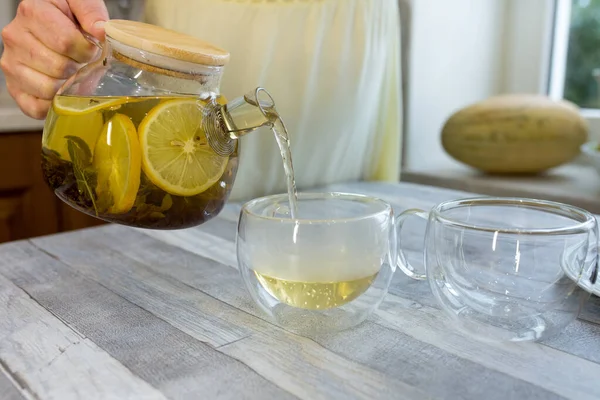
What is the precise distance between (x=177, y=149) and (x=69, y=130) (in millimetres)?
83

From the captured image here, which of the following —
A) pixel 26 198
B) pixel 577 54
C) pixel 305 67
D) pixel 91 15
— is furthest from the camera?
pixel 577 54

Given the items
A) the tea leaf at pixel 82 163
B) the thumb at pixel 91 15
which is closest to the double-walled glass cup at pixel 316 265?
the tea leaf at pixel 82 163

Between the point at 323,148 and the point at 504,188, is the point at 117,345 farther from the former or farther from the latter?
the point at 504,188

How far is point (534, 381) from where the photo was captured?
34 cm

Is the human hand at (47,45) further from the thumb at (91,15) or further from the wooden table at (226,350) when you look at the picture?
the wooden table at (226,350)

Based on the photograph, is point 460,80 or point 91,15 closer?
point 91,15

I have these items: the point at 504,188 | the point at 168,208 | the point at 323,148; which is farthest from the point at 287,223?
the point at 504,188

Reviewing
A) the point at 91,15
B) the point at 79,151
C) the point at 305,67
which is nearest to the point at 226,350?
the point at 79,151

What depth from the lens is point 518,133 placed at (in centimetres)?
106

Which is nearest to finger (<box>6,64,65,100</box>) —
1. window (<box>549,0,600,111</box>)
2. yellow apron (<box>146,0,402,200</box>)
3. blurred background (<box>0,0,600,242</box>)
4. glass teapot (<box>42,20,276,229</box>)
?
glass teapot (<box>42,20,276,229</box>)

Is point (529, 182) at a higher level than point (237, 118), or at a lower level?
lower

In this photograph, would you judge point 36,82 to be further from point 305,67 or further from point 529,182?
point 529,182

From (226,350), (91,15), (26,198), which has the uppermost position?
(91,15)

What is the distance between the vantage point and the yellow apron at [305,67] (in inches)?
31.7
